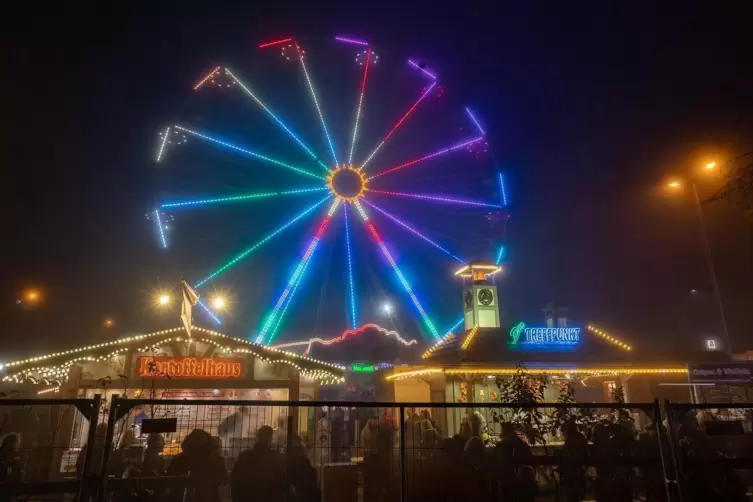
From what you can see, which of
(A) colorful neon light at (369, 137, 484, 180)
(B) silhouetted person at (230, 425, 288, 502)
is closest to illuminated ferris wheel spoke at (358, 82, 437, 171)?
(A) colorful neon light at (369, 137, 484, 180)

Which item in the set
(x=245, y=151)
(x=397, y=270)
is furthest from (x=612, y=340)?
(x=245, y=151)

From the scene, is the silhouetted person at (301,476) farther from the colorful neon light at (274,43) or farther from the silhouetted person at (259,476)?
the colorful neon light at (274,43)

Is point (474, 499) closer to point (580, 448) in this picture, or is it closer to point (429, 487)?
point (429, 487)

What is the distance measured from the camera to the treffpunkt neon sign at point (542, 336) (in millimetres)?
18984

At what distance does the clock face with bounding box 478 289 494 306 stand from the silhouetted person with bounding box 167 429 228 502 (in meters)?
15.7

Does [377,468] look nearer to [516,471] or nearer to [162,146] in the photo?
[516,471]

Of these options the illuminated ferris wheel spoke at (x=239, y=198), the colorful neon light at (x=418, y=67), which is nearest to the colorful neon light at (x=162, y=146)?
the illuminated ferris wheel spoke at (x=239, y=198)

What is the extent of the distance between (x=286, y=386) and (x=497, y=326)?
351 inches

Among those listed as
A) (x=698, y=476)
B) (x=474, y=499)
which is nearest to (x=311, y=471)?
(x=474, y=499)

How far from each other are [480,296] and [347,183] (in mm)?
7039

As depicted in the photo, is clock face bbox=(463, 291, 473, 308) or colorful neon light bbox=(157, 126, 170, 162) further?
clock face bbox=(463, 291, 473, 308)

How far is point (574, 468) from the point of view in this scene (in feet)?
20.9

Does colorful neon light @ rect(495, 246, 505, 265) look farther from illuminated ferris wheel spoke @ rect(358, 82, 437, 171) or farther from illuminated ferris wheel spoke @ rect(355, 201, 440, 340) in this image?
illuminated ferris wheel spoke @ rect(358, 82, 437, 171)

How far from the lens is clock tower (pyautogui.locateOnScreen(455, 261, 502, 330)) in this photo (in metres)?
20.7
